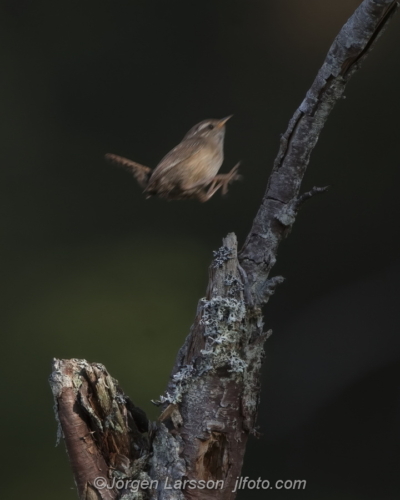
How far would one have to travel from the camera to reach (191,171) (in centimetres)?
82

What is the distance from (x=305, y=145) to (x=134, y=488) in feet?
1.30

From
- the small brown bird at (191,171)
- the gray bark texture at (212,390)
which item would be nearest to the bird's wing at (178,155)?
the small brown bird at (191,171)

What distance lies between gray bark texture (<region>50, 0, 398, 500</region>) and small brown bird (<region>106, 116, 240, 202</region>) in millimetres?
76

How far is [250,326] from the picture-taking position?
0.80m

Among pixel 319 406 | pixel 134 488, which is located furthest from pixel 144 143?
pixel 134 488

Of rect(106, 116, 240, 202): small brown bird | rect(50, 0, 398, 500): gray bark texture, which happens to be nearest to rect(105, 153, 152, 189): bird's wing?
rect(106, 116, 240, 202): small brown bird

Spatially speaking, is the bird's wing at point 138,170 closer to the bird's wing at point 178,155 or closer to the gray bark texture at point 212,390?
the bird's wing at point 178,155

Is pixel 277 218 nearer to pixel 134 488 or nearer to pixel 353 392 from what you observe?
pixel 134 488

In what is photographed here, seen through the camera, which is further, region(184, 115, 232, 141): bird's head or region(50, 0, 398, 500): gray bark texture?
region(184, 115, 232, 141): bird's head

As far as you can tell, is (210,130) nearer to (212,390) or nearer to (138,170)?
(138,170)

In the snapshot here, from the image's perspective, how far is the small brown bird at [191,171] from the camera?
2.69ft

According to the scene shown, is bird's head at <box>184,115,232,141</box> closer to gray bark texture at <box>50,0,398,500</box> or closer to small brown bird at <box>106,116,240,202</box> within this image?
small brown bird at <box>106,116,240,202</box>

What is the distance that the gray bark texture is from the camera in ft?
2.51

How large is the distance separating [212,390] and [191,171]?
24 centimetres
